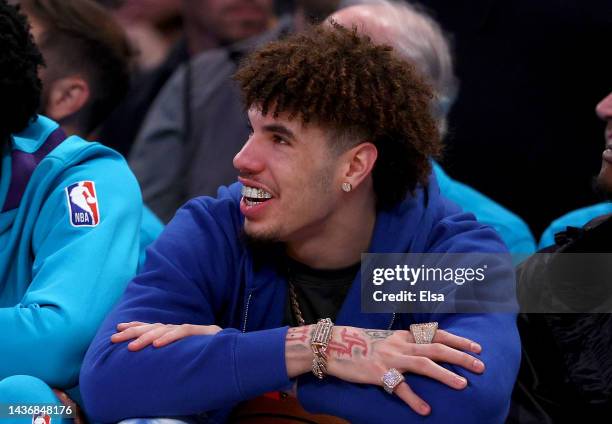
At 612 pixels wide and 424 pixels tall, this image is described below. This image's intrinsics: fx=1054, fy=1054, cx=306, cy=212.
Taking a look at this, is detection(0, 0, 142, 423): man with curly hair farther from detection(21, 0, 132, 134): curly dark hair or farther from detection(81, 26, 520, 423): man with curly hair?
detection(21, 0, 132, 134): curly dark hair

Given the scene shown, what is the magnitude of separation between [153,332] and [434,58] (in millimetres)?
1550

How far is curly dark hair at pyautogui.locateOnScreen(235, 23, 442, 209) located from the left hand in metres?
0.51

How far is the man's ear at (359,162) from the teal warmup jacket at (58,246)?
584 mm

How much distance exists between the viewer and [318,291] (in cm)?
247

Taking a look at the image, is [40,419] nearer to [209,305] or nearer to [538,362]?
[209,305]

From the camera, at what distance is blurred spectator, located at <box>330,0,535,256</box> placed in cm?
313

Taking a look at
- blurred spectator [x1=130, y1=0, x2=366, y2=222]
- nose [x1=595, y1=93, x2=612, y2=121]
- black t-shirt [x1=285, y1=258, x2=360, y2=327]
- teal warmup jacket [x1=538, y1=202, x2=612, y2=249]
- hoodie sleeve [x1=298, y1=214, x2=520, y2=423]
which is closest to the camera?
hoodie sleeve [x1=298, y1=214, x2=520, y2=423]

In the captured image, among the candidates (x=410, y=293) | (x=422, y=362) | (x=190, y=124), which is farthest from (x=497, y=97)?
(x=422, y=362)

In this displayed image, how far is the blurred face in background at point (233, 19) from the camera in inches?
163

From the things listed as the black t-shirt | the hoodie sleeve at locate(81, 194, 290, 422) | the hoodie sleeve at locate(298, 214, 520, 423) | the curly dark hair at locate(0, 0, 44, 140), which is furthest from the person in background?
the curly dark hair at locate(0, 0, 44, 140)

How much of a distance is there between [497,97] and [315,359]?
5.49ft

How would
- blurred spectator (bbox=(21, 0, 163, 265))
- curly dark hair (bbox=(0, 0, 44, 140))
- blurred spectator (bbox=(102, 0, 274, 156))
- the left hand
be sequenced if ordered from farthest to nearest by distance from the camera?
blurred spectator (bbox=(102, 0, 274, 156)) → blurred spectator (bbox=(21, 0, 163, 265)) → curly dark hair (bbox=(0, 0, 44, 140)) → the left hand

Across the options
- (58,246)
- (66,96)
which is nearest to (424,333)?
(58,246)

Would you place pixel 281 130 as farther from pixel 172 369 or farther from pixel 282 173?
pixel 172 369
